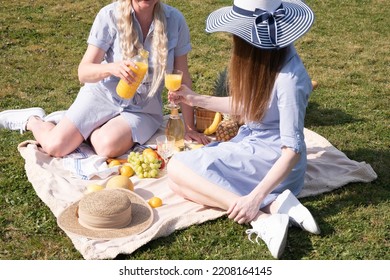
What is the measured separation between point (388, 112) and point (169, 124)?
2271 millimetres

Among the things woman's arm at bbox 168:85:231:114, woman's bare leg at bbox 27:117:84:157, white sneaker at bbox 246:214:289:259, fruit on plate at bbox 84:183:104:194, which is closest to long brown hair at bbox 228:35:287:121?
woman's arm at bbox 168:85:231:114

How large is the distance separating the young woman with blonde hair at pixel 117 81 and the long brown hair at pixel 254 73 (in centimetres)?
103

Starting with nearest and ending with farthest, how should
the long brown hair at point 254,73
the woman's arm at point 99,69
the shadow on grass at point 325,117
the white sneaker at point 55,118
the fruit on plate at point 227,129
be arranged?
the long brown hair at point 254,73
the woman's arm at point 99,69
the fruit on plate at point 227,129
the white sneaker at point 55,118
the shadow on grass at point 325,117

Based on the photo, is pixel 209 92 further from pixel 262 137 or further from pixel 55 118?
pixel 262 137

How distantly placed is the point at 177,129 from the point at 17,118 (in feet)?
4.77

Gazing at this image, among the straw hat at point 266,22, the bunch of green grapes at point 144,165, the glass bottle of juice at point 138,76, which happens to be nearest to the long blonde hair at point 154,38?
the glass bottle of juice at point 138,76

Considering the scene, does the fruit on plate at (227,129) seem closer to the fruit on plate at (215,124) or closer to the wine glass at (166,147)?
the fruit on plate at (215,124)

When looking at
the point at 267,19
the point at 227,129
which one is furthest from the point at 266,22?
the point at 227,129

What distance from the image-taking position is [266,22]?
3588 millimetres

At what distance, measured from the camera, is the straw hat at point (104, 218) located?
3549 mm

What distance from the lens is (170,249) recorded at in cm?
353

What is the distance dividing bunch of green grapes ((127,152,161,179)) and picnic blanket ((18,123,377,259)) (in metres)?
0.05

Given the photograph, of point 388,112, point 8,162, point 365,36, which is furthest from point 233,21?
point 365,36
